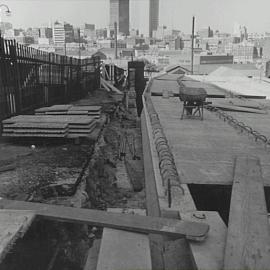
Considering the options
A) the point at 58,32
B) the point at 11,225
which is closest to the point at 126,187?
the point at 11,225

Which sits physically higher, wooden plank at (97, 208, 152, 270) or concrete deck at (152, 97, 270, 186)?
wooden plank at (97, 208, 152, 270)

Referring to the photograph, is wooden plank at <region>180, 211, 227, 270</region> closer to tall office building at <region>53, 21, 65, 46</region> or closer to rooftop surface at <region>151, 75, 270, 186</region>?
rooftop surface at <region>151, 75, 270, 186</region>

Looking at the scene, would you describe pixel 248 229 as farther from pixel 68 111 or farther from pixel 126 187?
pixel 68 111

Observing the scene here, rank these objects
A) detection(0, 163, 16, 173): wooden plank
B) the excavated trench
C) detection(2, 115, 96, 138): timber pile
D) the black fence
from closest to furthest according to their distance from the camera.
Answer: the excavated trench → detection(0, 163, 16, 173): wooden plank → detection(2, 115, 96, 138): timber pile → the black fence

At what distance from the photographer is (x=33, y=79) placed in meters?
11.5

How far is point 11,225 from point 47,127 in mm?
4759

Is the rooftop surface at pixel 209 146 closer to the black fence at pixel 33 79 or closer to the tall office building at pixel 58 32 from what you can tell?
the black fence at pixel 33 79

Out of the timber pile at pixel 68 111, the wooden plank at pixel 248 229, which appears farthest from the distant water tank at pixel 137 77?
the wooden plank at pixel 248 229

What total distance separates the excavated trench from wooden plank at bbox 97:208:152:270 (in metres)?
0.84

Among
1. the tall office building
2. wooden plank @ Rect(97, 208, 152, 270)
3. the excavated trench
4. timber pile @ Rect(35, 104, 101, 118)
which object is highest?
the tall office building

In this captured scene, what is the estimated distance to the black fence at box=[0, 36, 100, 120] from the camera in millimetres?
9227

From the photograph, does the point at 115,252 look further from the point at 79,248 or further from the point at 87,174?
the point at 87,174

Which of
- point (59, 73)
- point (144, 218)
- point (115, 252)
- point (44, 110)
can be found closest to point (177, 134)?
point (44, 110)

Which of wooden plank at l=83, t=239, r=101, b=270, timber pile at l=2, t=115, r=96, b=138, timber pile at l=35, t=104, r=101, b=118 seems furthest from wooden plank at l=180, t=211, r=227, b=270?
timber pile at l=35, t=104, r=101, b=118
